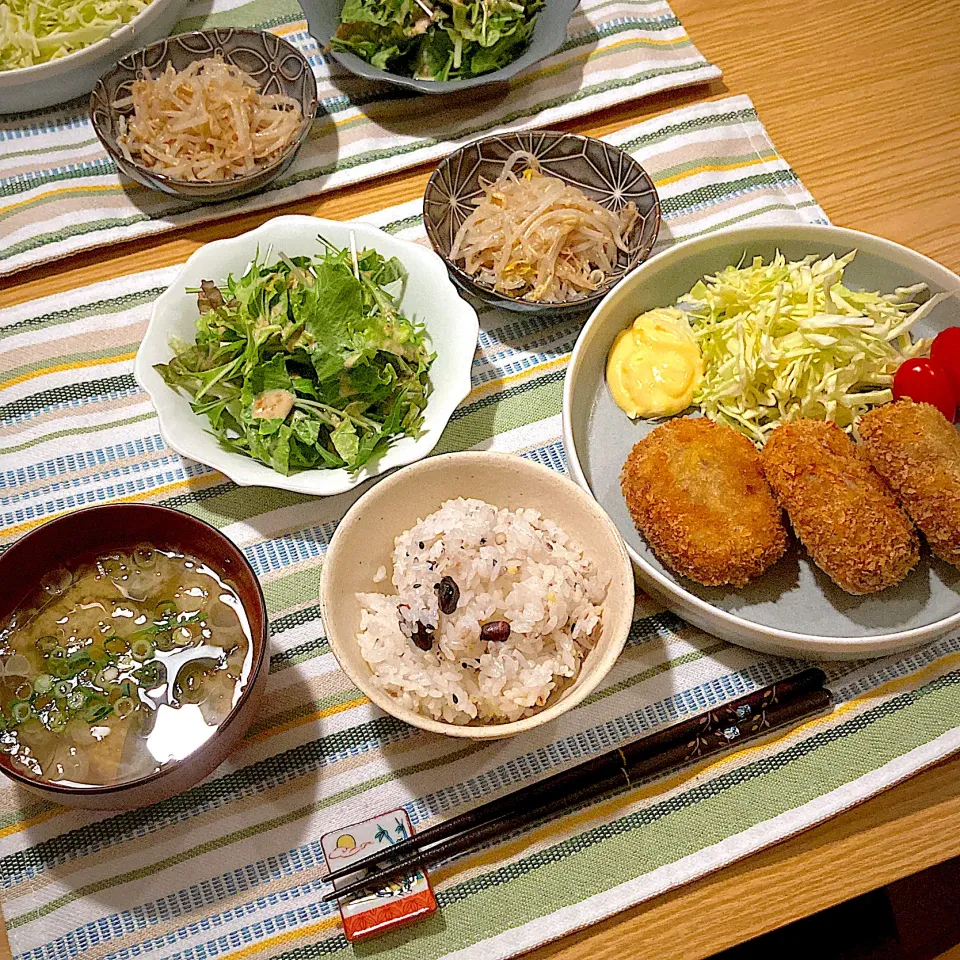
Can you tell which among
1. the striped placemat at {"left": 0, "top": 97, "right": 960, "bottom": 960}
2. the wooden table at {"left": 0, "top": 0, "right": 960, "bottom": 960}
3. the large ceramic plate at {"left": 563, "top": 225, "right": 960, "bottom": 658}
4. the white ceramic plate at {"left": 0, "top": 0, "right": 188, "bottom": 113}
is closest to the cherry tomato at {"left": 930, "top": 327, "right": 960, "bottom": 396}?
the large ceramic plate at {"left": 563, "top": 225, "right": 960, "bottom": 658}

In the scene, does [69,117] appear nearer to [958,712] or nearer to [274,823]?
[274,823]

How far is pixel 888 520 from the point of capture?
6.70ft

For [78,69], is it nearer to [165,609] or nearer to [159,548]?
[159,548]

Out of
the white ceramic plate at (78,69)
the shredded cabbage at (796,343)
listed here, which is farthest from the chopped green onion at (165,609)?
the white ceramic plate at (78,69)

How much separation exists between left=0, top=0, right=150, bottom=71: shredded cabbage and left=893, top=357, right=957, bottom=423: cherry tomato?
2483 millimetres

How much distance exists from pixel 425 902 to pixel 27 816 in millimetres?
834

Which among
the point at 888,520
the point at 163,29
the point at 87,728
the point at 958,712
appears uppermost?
the point at 163,29

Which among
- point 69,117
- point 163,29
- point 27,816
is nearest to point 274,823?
point 27,816

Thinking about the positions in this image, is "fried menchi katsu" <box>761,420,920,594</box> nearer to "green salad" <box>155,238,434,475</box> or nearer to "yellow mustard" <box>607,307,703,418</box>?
"yellow mustard" <box>607,307,703,418</box>

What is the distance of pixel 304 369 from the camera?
2.21 m

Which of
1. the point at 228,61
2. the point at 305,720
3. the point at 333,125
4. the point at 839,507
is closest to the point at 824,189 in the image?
the point at 839,507

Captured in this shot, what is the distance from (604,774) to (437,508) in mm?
656

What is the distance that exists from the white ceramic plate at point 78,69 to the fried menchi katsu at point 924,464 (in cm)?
241

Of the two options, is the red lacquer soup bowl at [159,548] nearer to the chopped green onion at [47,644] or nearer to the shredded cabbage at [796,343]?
the chopped green onion at [47,644]
